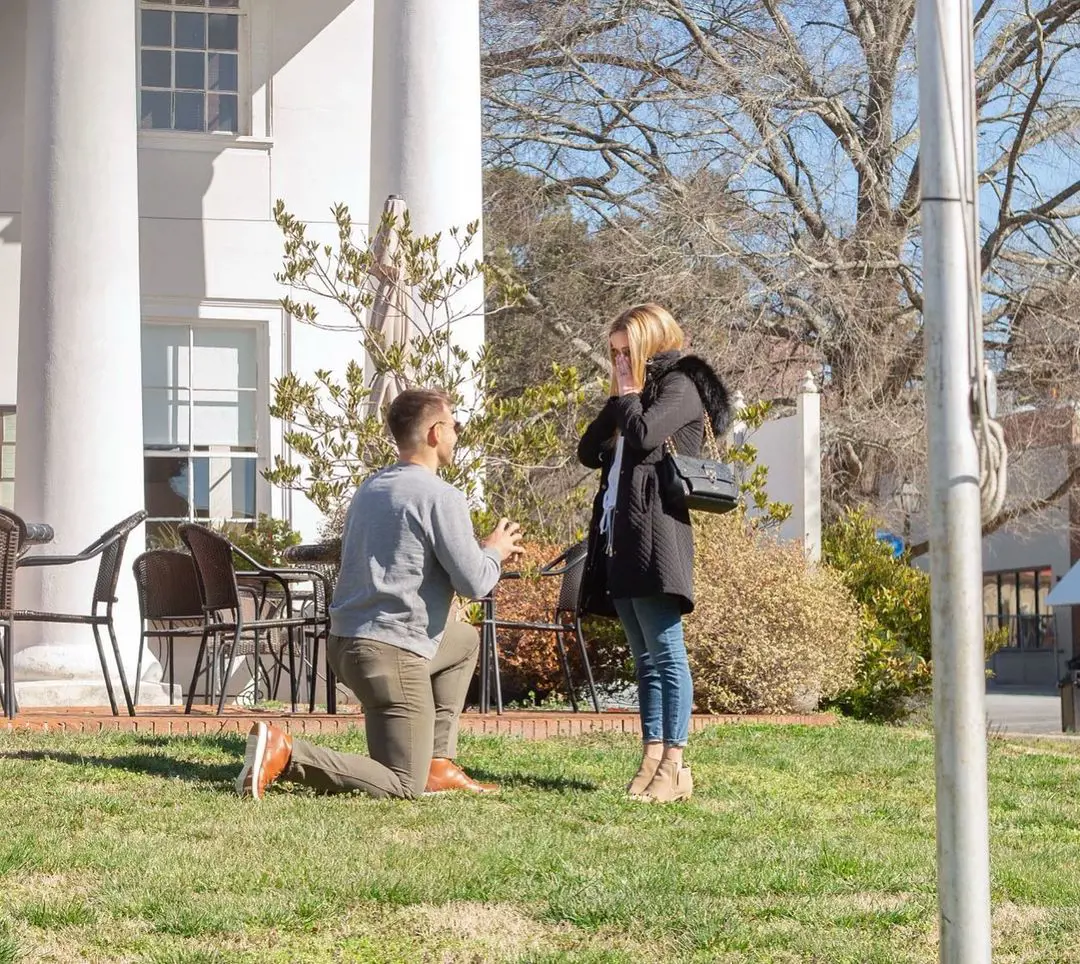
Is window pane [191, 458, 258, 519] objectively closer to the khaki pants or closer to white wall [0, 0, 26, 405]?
white wall [0, 0, 26, 405]

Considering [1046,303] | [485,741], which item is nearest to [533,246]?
[1046,303]

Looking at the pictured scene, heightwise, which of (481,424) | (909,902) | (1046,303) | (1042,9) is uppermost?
(1042,9)

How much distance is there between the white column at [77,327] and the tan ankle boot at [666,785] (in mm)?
5357

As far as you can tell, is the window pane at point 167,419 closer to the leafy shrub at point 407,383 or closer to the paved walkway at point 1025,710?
the leafy shrub at point 407,383

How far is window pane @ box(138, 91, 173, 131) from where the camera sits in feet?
43.7

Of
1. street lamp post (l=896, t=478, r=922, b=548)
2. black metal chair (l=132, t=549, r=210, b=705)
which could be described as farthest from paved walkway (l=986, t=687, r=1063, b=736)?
black metal chair (l=132, t=549, r=210, b=705)

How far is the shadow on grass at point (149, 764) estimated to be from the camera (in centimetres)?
644

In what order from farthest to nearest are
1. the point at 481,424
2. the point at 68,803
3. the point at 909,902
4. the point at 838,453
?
the point at 838,453, the point at 481,424, the point at 68,803, the point at 909,902

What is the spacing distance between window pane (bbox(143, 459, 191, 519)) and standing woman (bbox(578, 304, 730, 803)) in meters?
7.40

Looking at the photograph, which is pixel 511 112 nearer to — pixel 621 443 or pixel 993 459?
pixel 621 443

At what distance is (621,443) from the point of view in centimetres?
625

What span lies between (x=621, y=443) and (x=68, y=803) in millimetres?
2366

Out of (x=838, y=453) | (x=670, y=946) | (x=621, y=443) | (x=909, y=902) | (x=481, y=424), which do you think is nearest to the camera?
(x=670, y=946)

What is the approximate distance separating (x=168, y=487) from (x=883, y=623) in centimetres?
568
